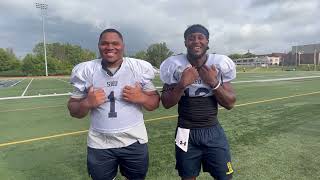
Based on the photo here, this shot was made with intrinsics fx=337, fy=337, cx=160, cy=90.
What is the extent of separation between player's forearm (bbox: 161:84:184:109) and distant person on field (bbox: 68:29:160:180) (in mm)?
105

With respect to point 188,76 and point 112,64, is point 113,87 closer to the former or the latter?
point 112,64

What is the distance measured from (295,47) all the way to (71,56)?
253 ft

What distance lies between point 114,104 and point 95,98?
0.56ft

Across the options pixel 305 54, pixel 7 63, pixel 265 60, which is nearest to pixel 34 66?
pixel 7 63

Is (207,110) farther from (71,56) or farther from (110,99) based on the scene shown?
(71,56)

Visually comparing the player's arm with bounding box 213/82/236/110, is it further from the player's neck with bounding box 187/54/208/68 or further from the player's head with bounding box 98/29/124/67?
the player's head with bounding box 98/29/124/67

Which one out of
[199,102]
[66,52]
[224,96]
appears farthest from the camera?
[66,52]

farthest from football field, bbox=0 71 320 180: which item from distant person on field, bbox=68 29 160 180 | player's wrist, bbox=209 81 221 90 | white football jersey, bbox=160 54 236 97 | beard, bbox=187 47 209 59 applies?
beard, bbox=187 47 209 59

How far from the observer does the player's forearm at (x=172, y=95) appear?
104 inches

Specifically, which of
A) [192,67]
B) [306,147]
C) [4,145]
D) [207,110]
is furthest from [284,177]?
[4,145]

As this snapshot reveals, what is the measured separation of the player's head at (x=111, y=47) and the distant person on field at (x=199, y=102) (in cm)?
46

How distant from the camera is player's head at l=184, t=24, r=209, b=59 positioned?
267 centimetres

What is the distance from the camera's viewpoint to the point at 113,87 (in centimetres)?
258

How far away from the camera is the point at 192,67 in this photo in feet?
8.58
